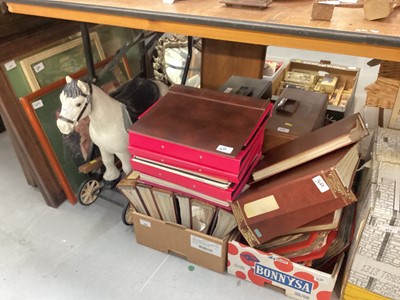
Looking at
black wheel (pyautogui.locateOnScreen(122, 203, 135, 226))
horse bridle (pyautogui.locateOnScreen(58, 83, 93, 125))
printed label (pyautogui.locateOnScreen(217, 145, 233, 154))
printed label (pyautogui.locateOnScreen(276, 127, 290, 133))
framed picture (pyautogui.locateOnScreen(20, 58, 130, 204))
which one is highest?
horse bridle (pyautogui.locateOnScreen(58, 83, 93, 125))

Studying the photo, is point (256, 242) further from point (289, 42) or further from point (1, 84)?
point (1, 84)

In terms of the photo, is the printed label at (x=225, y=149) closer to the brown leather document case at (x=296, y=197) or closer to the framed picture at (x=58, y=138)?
the brown leather document case at (x=296, y=197)

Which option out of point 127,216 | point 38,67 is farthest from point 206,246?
point 38,67

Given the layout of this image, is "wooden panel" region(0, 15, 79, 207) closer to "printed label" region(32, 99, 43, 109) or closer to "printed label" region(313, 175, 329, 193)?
"printed label" region(32, 99, 43, 109)

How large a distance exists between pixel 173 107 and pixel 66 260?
889 millimetres

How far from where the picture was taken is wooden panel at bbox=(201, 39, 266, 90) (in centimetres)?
182

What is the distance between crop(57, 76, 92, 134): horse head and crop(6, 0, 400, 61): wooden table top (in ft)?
0.92

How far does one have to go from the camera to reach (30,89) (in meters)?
1.74

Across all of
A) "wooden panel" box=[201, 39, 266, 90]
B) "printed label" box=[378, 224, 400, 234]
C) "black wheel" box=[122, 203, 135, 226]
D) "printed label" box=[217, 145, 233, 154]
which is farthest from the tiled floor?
"wooden panel" box=[201, 39, 266, 90]

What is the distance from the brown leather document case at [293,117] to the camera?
1477 millimetres

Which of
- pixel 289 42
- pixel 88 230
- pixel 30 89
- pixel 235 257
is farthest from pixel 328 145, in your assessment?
pixel 30 89

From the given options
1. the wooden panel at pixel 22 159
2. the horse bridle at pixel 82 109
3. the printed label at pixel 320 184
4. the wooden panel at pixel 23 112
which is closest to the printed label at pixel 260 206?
the printed label at pixel 320 184

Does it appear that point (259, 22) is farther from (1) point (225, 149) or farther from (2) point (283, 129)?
(2) point (283, 129)

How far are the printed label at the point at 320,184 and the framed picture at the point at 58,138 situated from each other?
113 centimetres
